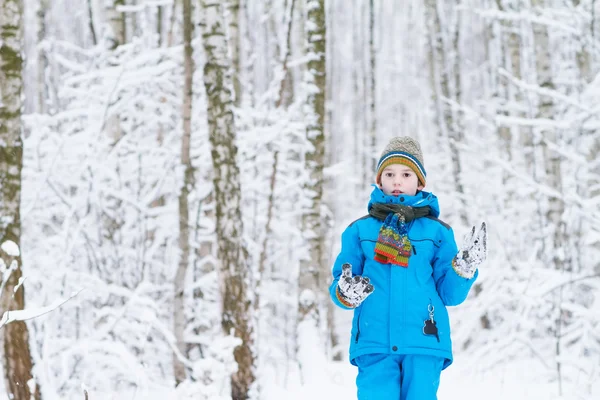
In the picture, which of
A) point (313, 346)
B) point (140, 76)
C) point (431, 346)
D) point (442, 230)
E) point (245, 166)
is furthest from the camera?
point (245, 166)

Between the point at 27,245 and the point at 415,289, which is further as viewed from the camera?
the point at 27,245

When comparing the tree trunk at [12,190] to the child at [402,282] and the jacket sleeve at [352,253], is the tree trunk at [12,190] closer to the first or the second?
the jacket sleeve at [352,253]

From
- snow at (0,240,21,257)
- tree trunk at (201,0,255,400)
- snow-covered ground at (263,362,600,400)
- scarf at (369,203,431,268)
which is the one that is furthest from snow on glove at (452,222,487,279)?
tree trunk at (201,0,255,400)

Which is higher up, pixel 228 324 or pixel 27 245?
pixel 27 245

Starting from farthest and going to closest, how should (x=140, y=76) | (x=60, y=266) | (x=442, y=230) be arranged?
(x=140, y=76)
(x=60, y=266)
(x=442, y=230)

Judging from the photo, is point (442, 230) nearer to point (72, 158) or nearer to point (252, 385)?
point (252, 385)

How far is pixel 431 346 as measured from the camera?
281 cm

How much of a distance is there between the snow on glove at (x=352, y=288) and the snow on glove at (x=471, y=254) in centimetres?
38

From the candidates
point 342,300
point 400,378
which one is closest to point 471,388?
point 400,378

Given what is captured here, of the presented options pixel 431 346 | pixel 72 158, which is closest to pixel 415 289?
pixel 431 346

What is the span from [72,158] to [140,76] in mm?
1222

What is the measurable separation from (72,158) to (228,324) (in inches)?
119

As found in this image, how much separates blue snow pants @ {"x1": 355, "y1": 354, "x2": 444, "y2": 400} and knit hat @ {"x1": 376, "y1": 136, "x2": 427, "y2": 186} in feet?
2.81

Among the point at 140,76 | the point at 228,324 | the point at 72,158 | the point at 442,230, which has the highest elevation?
the point at 140,76
